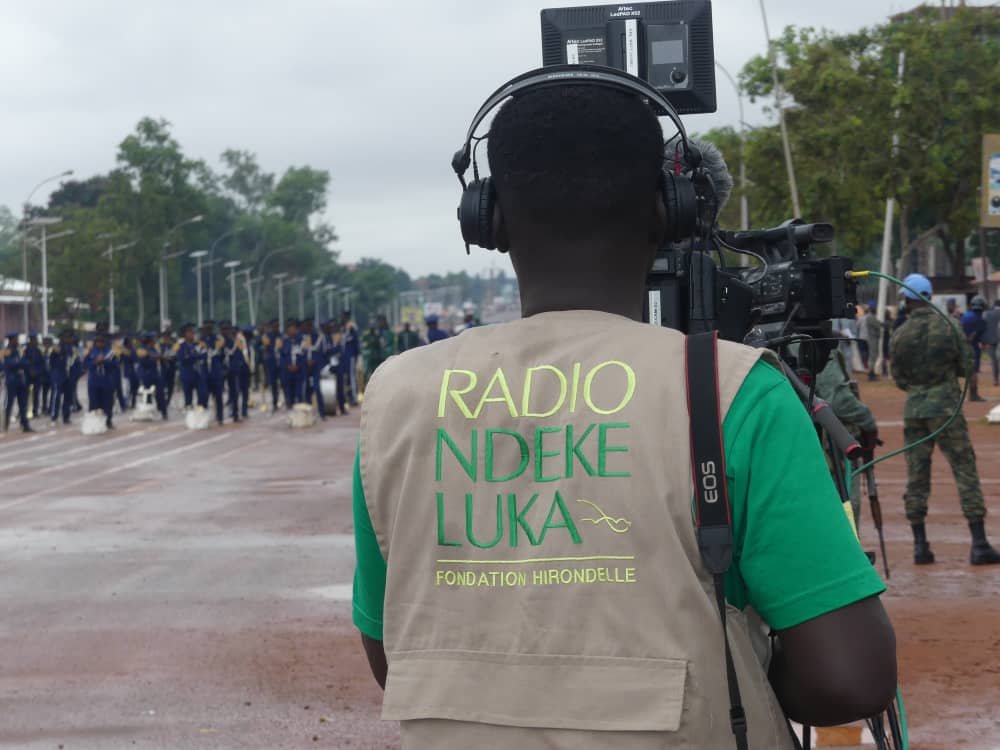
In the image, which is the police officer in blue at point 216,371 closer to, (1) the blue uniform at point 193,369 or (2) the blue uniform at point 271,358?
(1) the blue uniform at point 193,369

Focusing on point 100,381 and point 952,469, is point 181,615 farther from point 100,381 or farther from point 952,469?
point 100,381

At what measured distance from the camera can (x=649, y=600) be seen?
1851 mm

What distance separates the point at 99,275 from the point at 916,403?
69.0 m

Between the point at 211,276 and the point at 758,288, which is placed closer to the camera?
the point at 758,288

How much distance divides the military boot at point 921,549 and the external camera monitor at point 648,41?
19.7ft

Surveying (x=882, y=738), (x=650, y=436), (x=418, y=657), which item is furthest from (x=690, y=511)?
(x=882, y=738)

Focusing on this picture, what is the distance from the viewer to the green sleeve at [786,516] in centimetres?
181

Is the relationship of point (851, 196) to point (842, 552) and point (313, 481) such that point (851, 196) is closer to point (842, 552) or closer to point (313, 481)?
point (313, 481)

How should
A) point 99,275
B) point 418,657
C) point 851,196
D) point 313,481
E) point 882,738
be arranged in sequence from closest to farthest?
point 418,657 → point 882,738 → point 313,481 → point 851,196 → point 99,275

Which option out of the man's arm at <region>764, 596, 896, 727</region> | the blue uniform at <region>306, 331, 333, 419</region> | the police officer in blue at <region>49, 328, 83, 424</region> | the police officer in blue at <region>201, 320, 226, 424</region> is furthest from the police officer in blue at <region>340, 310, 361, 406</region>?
the man's arm at <region>764, 596, 896, 727</region>

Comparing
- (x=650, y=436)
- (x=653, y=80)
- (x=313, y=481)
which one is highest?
(x=653, y=80)

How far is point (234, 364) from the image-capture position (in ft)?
104

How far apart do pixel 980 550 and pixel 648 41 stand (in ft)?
20.2

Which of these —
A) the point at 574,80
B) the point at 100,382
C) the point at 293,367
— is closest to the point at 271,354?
the point at 293,367
